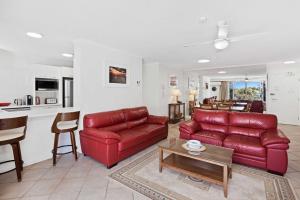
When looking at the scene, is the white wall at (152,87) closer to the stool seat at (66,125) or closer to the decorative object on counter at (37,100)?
the stool seat at (66,125)

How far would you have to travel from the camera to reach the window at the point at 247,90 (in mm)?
12395

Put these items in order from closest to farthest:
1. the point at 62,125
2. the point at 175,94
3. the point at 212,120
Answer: the point at 62,125, the point at 212,120, the point at 175,94

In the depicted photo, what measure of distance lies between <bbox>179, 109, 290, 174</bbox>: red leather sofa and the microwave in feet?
14.5

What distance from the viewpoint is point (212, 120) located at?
3566 millimetres

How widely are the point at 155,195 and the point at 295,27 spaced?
328 centimetres

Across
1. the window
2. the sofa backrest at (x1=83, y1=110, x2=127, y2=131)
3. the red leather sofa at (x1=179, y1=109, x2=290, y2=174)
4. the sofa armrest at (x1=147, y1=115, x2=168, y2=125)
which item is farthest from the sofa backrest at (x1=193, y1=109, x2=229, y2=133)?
the window

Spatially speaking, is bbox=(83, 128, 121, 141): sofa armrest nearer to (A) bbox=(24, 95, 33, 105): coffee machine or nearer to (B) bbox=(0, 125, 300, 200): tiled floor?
(B) bbox=(0, 125, 300, 200): tiled floor

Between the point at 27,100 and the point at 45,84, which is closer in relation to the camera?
the point at 27,100

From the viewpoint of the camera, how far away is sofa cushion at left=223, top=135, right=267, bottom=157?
2489mm

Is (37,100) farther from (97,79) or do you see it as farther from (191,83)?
(191,83)

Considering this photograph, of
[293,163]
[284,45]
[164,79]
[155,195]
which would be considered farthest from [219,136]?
[164,79]

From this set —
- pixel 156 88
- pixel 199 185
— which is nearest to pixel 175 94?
pixel 156 88

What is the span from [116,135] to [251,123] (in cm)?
270

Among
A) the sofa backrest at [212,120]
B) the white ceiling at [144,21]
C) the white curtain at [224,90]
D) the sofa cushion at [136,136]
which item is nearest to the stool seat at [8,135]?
the sofa cushion at [136,136]
